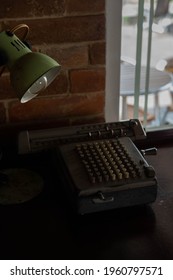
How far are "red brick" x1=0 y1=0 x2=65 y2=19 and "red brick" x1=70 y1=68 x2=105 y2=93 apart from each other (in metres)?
0.19

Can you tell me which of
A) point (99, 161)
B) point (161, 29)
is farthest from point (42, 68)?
point (161, 29)

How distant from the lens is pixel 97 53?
123cm

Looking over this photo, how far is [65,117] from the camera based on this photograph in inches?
51.3

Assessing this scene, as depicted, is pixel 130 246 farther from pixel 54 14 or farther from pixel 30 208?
pixel 54 14

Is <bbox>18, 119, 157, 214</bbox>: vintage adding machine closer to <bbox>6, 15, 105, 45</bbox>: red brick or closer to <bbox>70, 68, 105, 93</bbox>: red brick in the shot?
<bbox>70, 68, 105, 93</bbox>: red brick

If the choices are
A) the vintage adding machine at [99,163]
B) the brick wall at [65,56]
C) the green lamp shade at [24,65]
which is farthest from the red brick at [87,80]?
the green lamp shade at [24,65]

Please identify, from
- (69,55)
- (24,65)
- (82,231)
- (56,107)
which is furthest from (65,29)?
(82,231)

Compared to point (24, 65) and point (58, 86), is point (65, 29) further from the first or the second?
point (24, 65)

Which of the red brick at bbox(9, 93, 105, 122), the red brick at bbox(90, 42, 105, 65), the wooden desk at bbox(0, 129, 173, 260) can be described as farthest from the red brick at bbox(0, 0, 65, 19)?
the wooden desk at bbox(0, 129, 173, 260)

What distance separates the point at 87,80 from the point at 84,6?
218 millimetres

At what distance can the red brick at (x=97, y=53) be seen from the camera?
1217mm

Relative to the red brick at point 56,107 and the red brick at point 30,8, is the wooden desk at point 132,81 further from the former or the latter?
the red brick at point 30,8

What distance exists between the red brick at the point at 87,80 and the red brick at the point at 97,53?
0.09 ft

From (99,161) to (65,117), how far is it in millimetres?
307
